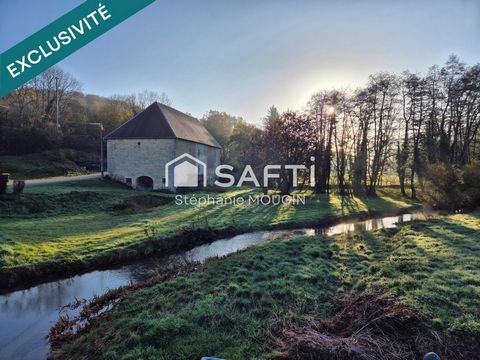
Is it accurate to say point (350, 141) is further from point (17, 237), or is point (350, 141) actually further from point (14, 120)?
point (14, 120)

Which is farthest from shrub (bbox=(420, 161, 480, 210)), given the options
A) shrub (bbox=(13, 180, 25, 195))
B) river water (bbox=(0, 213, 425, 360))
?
shrub (bbox=(13, 180, 25, 195))

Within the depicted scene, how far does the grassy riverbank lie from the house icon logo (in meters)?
3.89

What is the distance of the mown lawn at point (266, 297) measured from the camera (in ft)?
13.8

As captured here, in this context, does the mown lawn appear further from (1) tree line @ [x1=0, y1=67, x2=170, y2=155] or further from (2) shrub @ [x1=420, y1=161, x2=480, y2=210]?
(1) tree line @ [x1=0, y1=67, x2=170, y2=155]

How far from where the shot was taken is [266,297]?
216 inches

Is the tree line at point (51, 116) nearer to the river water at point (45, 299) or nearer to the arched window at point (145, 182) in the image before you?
the arched window at point (145, 182)

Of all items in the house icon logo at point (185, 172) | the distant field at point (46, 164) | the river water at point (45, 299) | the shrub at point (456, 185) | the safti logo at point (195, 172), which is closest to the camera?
the river water at point (45, 299)

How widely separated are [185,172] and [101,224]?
12.7 metres

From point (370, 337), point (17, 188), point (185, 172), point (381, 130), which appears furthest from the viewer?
point (381, 130)

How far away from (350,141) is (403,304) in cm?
2529

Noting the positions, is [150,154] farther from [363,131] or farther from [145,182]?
[363,131]

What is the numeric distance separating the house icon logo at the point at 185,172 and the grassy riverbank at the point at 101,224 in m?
3.89

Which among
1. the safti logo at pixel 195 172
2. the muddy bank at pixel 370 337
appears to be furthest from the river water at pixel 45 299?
the safti logo at pixel 195 172

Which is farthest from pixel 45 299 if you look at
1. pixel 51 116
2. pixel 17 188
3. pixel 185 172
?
pixel 51 116
